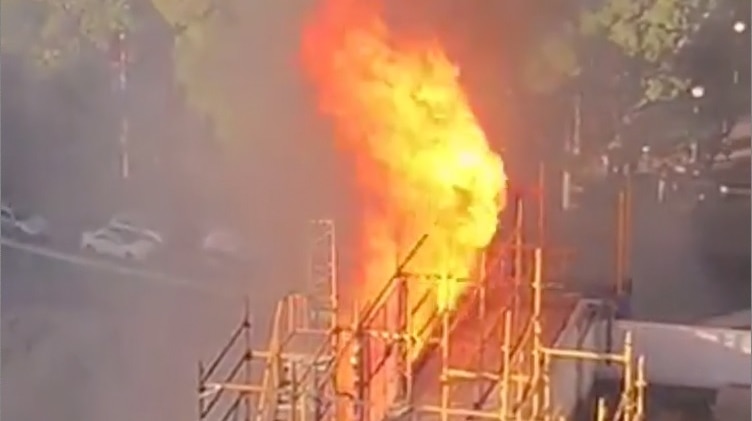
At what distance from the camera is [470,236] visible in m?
Result: 1.75

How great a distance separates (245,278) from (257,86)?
25 centimetres

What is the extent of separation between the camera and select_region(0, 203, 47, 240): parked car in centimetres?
197

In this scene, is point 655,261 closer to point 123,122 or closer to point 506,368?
point 506,368

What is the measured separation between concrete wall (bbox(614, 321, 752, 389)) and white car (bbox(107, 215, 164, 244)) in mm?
A: 612

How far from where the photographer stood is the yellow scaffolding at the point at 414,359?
1695 millimetres

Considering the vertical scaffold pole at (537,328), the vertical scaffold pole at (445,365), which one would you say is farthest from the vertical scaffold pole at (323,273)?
the vertical scaffold pole at (537,328)

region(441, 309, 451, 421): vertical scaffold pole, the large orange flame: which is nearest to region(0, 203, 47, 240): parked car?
the large orange flame

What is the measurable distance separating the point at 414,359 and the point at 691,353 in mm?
327

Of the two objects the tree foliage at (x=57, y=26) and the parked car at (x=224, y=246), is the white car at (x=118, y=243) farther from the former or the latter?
the tree foliage at (x=57, y=26)

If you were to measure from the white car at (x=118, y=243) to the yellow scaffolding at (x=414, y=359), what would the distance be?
17cm

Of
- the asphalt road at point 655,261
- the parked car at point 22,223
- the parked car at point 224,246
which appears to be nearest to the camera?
the asphalt road at point 655,261

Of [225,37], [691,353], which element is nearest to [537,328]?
[691,353]

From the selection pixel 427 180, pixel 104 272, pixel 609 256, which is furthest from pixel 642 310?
pixel 104 272

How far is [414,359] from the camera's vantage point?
175 centimetres
